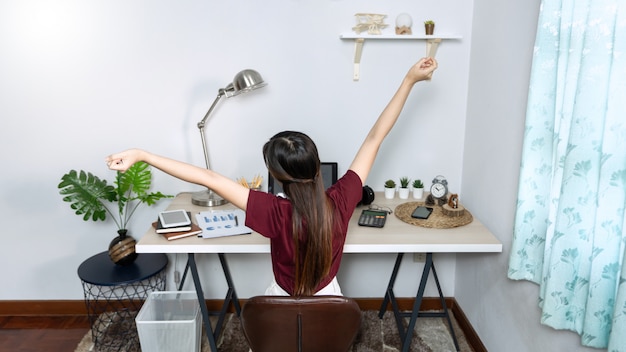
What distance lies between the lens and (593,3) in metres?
1.17

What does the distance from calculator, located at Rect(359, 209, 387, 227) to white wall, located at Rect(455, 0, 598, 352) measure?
50 centimetres

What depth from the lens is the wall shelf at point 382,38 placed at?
216 cm

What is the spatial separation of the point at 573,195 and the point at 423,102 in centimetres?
122

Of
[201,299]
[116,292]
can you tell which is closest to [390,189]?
[201,299]

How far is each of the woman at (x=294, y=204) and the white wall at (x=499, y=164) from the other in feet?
2.58

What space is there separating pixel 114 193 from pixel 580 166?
6.49ft

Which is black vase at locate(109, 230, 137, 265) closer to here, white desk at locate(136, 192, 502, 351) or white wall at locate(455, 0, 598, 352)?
white desk at locate(136, 192, 502, 351)

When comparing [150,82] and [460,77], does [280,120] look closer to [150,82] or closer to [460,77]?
[150,82]

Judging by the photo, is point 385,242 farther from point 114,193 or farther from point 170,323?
point 114,193

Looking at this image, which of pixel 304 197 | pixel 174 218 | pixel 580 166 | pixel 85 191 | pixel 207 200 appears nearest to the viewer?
pixel 580 166

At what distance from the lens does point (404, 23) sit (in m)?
2.20

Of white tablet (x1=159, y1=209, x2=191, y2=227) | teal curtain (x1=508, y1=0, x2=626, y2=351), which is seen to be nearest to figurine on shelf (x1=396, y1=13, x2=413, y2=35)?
teal curtain (x1=508, y1=0, x2=626, y2=351)

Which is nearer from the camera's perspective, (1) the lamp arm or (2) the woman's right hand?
(2) the woman's right hand

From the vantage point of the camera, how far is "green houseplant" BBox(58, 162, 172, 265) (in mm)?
2160
